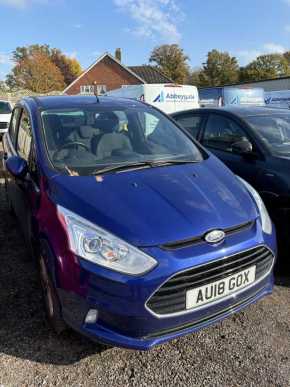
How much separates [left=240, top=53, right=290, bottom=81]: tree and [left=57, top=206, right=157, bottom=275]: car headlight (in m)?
Result: 59.3

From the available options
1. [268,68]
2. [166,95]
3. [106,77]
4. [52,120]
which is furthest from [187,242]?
[268,68]

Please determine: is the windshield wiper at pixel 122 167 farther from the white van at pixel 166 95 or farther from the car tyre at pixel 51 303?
the white van at pixel 166 95

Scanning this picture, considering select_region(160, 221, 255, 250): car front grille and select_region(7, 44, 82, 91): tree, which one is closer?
select_region(160, 221, 255, 250): car front grille

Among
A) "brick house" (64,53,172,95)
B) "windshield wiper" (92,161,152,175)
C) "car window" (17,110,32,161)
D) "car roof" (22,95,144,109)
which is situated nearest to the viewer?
"windshield wiper" (92,161,152,175)

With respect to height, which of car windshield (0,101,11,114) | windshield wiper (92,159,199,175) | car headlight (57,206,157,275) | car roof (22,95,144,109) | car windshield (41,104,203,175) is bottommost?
car headlight (57,206,157,275)

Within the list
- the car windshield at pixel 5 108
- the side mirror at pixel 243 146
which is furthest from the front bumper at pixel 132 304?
the car windshield at pixel 5 108

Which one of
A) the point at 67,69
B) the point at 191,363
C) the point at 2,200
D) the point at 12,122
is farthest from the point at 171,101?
the point at 67,69

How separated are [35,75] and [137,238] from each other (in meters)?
64.8

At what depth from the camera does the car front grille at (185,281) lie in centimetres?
227

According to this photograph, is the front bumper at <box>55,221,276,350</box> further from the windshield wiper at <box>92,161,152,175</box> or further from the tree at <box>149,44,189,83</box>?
the tree at <box>149,44,189,83</box>

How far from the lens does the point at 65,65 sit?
7838 cm

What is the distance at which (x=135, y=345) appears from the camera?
2.30 meters

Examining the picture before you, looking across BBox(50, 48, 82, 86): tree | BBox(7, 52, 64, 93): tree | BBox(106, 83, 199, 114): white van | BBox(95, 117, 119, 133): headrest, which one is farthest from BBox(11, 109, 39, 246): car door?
BBox(50, 48, 82, 86): tree

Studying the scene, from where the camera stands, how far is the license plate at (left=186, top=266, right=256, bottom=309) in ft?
7.72
